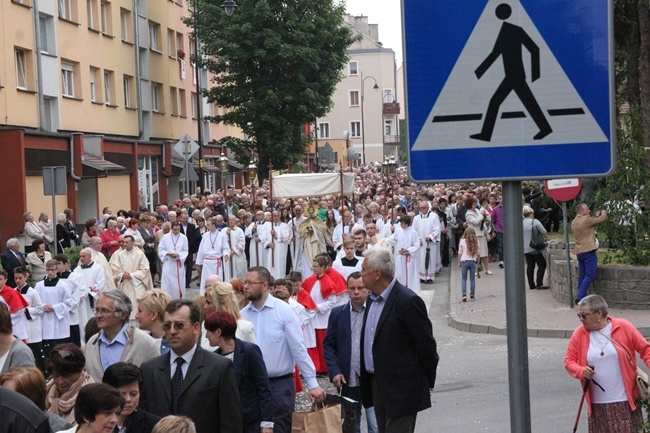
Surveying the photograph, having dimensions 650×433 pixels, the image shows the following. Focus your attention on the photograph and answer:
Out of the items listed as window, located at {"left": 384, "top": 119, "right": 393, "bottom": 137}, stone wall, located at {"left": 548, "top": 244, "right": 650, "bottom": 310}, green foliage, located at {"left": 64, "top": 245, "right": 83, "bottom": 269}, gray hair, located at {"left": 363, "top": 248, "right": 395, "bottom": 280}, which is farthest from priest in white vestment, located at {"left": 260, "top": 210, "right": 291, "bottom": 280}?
window, located at {"left": 384, "top": 119, "right": 393, "bottom": 137}

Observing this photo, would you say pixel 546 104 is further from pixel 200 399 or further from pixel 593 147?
pixel 200 399

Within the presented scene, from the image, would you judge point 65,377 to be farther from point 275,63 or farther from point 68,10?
point 275,63

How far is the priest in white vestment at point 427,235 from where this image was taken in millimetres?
28344

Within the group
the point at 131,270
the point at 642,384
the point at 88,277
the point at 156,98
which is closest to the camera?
the point at 642,384

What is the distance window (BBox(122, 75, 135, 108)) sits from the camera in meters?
47.1

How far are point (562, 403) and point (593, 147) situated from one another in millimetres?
9488

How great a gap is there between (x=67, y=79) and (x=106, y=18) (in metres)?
5.61

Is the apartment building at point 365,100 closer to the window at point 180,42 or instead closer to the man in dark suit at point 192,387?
the window at point 180,42

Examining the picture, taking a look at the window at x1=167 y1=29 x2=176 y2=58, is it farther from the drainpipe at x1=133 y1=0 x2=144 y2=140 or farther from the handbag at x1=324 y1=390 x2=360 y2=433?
the handbag at x1=324 y1=390 x2=360 y2=433

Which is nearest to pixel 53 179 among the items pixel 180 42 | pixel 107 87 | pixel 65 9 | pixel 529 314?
pixel 529 314

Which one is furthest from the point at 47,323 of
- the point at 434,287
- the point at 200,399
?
the point at 434,287

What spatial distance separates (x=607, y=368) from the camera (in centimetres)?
839

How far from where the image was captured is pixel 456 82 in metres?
3.16

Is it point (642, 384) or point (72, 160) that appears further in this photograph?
point (72, 160)
